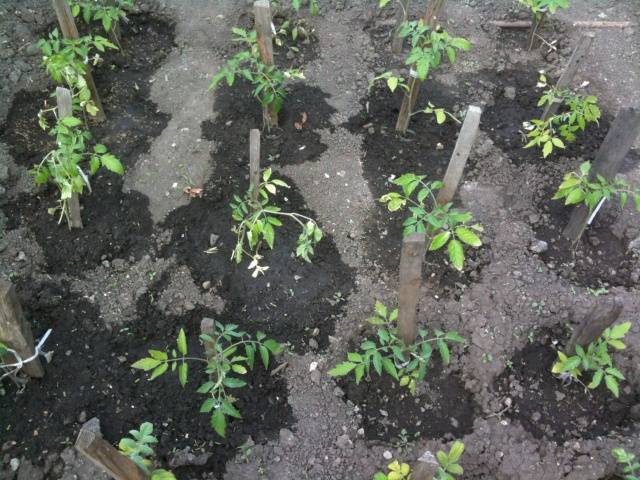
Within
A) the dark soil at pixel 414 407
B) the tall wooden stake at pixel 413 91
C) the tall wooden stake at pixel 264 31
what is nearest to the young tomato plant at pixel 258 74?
the tall wooden stake at pixel 264 31

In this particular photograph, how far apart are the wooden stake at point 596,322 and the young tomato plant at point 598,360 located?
0.12ft

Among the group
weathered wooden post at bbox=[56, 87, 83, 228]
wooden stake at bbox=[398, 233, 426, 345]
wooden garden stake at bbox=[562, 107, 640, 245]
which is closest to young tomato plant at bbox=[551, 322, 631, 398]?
wooden stake at bbox=[398, 233, 426, 345]

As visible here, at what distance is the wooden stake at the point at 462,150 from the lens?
2.38 metres

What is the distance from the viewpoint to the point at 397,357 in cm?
268

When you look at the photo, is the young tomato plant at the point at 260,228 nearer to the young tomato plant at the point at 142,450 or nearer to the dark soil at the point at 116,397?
the dark soil at the point at 116,397

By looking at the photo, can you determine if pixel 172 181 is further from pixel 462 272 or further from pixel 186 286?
pixel 462 272

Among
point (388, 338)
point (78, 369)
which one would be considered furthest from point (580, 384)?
point (78, 369)

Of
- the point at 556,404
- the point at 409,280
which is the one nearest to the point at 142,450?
the point at 409,280

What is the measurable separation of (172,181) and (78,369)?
1306 mm

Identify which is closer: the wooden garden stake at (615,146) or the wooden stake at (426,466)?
the wooden stake at (426,466)

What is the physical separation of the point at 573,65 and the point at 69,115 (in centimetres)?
293

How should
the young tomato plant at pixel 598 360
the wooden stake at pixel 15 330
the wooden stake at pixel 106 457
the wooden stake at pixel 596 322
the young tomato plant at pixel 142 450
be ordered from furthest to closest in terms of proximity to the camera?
the young tomato plant at pixel 598 360 → the wooden stake at pixel 596 322 → the wooden stake at pixel 15 330 → the young tomato plant at pixel 142 450 → the wooden stake at pixel 106 457

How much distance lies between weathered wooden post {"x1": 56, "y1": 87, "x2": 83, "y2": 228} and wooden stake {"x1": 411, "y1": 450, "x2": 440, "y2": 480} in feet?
7.63

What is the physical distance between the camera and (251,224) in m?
2.77
